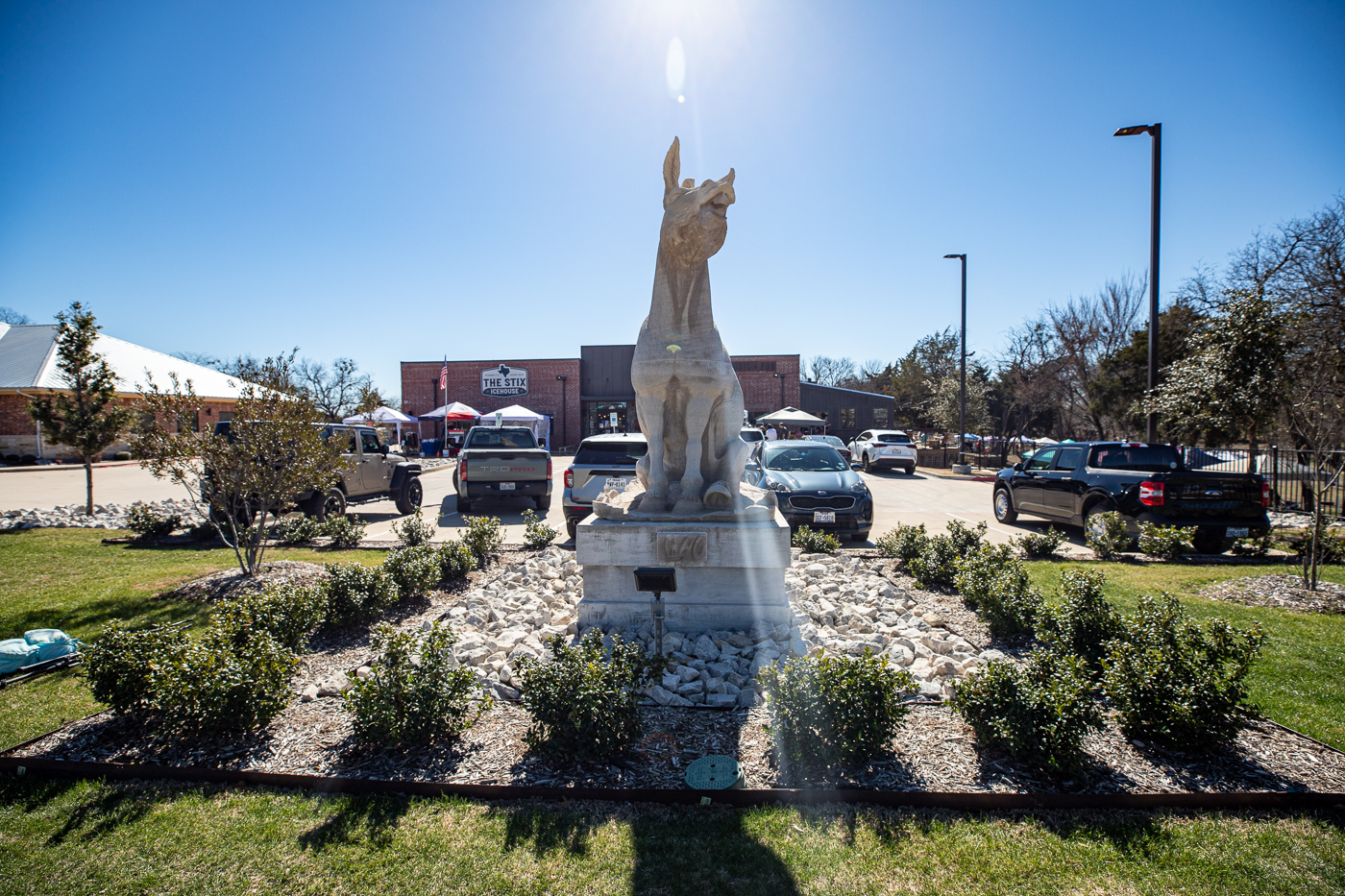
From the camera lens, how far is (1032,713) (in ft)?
9.63

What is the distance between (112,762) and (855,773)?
12.1ft

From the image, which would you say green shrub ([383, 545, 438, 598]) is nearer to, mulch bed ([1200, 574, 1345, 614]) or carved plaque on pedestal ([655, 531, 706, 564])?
carved plaque on pedestal ([655, 531, 706, 564])

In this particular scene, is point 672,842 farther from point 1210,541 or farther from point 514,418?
point 514,418

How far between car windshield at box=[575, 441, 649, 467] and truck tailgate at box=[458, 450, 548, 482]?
279 centimetres

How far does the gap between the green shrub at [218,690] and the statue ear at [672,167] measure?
161 inches

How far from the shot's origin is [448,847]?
2.50 meters

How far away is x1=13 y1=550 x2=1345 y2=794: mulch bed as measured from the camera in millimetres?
2879

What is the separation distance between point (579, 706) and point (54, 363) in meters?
36.7

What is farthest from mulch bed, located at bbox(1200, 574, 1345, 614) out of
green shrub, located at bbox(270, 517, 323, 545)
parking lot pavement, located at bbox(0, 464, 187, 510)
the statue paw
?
parking lot pavement, located at bbox(0, 464, 187, 510)

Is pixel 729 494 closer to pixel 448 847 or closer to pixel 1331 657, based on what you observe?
pixel 448 847

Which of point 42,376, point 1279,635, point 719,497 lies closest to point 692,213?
point 719,497

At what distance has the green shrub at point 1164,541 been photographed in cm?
776

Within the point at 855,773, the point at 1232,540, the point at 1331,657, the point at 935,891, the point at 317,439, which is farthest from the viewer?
the point at 1232,540

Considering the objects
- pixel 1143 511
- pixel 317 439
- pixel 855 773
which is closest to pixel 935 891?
pixel 855 773
